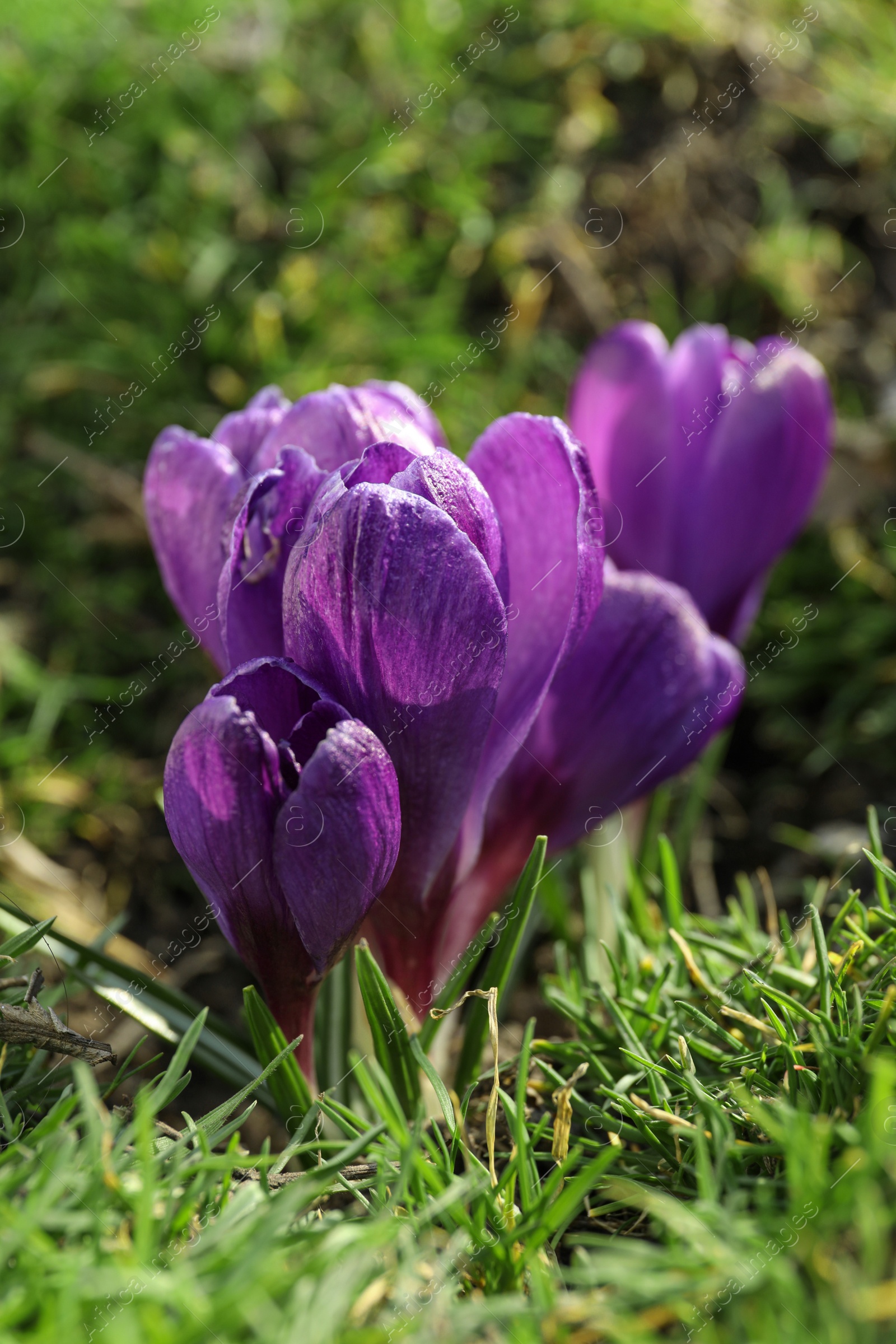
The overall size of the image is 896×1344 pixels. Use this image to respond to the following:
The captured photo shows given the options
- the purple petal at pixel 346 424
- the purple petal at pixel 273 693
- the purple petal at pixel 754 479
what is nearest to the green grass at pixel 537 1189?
the purple petal at pixel 273 693

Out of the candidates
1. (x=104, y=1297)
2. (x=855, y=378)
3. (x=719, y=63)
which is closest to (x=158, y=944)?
(x=104, y=1297)

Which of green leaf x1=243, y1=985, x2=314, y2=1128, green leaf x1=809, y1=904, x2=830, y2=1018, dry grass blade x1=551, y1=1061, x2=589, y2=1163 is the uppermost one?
green leaf x1=243, y1=985, x2=314, y2=1128

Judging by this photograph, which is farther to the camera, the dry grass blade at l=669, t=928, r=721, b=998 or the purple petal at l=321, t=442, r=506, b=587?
the dry grass blade at l=669, t=928, r=721, b=998

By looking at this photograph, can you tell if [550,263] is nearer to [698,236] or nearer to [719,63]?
[698,236]

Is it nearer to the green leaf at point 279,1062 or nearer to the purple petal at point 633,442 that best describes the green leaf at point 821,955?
the green leaf at point 279,1062

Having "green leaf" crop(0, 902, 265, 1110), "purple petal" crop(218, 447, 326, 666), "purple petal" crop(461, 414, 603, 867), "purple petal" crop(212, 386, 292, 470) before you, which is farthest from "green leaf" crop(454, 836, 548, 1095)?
"purple petal" crop(212, 386, 292, 470)

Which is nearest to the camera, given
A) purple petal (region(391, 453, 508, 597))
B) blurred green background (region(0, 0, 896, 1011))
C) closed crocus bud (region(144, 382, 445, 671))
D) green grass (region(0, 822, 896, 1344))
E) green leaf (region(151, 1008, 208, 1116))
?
green grass (region(0, 822, 896, 1344))

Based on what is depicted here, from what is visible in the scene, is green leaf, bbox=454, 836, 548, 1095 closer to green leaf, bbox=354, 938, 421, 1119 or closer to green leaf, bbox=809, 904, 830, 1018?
green leaf, bbox=354, 938, 421, 1119
